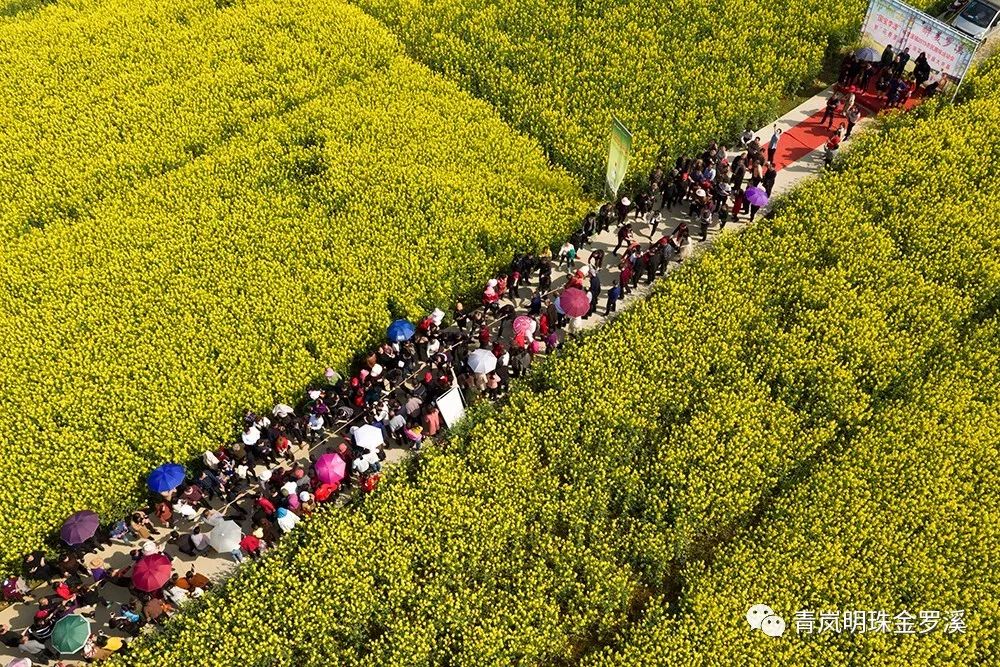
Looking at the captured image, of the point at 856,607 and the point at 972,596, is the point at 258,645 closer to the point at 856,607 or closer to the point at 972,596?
the point at 856,607

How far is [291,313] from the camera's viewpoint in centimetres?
2141

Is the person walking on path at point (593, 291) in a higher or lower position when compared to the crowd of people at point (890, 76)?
lower

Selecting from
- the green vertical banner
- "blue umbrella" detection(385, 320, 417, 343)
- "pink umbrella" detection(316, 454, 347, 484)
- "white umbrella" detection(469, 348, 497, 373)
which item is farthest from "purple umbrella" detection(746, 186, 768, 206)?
"pink umbrella" detection(316, 454, 347, 484)

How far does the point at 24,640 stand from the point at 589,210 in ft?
65.0

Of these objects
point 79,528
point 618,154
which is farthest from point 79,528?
point 618,154

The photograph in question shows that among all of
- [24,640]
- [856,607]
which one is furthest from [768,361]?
[24,640]

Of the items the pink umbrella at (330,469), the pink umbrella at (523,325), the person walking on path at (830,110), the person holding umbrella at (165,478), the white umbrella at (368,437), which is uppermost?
the person walking on path at (830,110)

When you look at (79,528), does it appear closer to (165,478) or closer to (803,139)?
(165,478)

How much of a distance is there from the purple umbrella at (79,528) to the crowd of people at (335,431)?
362 mm

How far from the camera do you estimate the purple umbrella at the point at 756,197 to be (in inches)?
989

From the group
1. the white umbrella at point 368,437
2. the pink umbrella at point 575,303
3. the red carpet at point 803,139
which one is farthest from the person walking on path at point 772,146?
the white umbrella at point 368,437

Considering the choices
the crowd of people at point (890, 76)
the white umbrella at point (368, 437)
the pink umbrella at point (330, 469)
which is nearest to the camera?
the pink umbrella at point (330, 469)

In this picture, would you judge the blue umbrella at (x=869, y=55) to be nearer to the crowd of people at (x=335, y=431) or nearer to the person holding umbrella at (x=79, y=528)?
the crowd of people at (x=335, y=431)

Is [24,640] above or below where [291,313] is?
below
